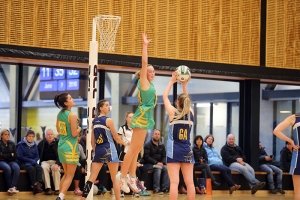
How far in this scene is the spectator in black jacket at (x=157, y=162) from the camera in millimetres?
16016

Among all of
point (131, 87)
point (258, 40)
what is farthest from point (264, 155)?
point (131, 87)

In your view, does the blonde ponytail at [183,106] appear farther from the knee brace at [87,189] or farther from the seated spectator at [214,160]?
the seated spectator at [214,160]

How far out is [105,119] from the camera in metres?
10.5

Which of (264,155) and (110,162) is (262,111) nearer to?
(264,155)

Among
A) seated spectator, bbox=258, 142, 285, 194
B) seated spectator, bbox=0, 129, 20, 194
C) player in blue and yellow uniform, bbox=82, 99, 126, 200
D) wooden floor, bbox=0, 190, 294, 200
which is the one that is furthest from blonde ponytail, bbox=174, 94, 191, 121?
seated spectator, bbox=258, 142, 285, 194

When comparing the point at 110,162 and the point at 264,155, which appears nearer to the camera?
the point at 110,162

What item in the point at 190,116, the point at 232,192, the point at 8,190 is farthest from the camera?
the point at 232,192

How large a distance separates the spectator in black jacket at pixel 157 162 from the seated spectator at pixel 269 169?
11.1 ft

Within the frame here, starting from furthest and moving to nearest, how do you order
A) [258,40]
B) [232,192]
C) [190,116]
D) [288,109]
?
[288,109] < [258,40] < [232,192] < [190,116]

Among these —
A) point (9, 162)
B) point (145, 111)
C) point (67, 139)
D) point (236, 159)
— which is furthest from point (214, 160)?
point (145, 111)

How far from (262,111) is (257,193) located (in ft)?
9.53

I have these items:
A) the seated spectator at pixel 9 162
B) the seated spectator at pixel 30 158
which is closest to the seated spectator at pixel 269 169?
the seated spectator at pixel 30 158

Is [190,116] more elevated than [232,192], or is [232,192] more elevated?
[190,116]

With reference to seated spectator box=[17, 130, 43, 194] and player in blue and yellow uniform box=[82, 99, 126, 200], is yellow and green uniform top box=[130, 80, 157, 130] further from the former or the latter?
seated spectator box=[17, 130, 43, 194]
